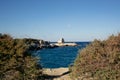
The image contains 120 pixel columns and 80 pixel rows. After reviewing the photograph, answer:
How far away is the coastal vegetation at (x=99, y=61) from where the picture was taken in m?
18.2

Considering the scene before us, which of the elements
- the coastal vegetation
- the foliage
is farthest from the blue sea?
the coastal vegetation

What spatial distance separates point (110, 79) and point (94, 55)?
1.80 meters

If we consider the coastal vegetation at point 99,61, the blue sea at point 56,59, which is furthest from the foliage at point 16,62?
the coastal vegetation at point 99,61

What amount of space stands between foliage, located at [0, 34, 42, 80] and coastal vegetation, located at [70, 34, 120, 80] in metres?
2.74

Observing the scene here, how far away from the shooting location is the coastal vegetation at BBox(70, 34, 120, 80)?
59.7ft

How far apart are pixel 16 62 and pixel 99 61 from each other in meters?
5.30

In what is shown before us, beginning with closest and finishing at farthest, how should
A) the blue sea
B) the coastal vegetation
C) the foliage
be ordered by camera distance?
1. the coastal vegetation
2. the foliage
3. the blue sea

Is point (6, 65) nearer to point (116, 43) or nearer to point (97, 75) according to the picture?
point (97, 75)

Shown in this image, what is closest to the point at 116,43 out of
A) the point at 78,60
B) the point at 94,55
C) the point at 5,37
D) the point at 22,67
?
the point at 94,55

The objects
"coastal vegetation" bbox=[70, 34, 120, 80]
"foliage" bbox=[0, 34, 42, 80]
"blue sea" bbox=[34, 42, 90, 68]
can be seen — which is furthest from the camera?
"blue sea" bbox=[34, 42, 90, 68]

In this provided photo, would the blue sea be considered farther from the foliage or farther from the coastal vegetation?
the coastal vegetation

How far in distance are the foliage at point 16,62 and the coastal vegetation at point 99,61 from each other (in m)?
2.74

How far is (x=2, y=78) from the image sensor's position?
1875 cm

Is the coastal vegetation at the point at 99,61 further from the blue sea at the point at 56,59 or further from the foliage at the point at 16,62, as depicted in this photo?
the foliage at the point at 16,62
